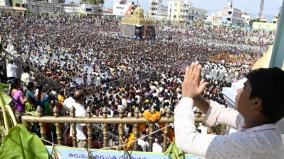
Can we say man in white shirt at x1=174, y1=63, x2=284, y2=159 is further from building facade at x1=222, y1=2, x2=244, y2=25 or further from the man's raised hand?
building facade at x1=222, y1=2, x2=244, y2=25

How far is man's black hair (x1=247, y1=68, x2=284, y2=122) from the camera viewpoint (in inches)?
40.9

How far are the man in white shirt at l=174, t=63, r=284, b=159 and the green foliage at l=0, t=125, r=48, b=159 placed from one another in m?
0.54

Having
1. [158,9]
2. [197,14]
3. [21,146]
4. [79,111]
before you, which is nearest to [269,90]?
[21,146]

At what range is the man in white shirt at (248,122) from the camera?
1042 mm

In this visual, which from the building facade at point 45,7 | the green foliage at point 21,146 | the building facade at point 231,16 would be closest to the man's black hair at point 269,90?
the green foliage at point 21,146

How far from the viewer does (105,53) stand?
29297mm

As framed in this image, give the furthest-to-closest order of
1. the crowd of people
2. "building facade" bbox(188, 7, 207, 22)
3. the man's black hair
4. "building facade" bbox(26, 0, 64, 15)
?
"building facade" bbox(188, 7, 207, 22)
"building facade" bbox(26, 0, 64, 15)
the crowd of people
the man's black hair

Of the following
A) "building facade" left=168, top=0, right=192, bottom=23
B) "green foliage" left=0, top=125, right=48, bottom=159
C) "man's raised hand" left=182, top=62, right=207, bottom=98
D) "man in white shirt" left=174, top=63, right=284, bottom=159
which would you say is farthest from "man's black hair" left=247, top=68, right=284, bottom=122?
"building facade" left=168, top=0, right=192, bottom=23

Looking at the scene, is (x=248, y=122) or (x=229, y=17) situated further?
(x=229, y=17)

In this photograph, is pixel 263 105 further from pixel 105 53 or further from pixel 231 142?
pixel 105 53

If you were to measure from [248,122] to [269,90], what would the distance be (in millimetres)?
131

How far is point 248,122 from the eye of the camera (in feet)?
3.67

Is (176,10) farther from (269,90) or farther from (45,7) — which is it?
(269,90)

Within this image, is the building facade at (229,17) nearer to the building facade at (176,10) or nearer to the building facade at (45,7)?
the building facade at (176,10)
